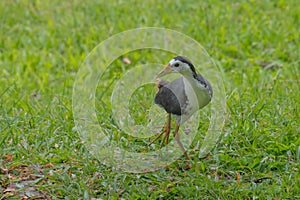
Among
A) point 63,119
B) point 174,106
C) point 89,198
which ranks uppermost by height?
point 174,106

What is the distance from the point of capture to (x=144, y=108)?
5.01m

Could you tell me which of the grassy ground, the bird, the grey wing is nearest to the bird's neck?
the bird

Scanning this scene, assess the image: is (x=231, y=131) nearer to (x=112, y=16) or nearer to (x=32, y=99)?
(x=32, y=99)

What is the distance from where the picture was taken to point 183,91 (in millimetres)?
3859

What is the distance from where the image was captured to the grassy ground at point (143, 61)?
4270 millimetres

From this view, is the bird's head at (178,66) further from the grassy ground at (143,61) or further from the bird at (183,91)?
the grassy ground at (143,61)

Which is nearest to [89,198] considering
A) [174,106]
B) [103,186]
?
[103,186]

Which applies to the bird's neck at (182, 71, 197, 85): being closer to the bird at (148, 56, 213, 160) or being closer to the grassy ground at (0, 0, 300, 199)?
the bird at (148, 56, 213, 160)

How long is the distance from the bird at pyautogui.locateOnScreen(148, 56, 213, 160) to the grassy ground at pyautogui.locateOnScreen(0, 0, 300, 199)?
0.63 m

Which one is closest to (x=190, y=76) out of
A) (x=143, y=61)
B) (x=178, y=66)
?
(x=178, y=66)

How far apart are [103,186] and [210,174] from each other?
0.80 meters

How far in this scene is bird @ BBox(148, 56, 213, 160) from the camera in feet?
12.0

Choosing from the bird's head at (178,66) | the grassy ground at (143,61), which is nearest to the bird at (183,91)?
the bird's head at (178,66)

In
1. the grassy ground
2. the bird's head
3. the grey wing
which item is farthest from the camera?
the grassy ground
